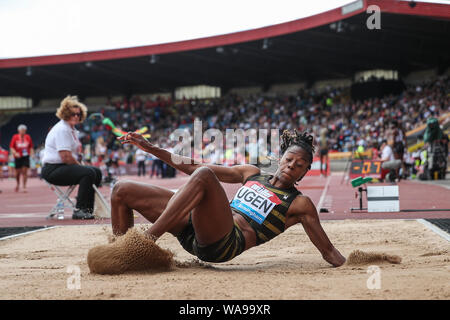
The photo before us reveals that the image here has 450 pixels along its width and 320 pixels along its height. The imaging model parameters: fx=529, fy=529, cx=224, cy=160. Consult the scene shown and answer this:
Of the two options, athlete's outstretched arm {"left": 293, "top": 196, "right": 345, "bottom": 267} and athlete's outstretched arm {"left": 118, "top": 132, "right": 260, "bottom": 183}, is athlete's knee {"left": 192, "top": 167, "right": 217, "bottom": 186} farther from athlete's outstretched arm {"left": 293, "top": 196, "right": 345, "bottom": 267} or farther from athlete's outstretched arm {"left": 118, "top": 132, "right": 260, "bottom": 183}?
athlete's outstretched arm {"left": 293, "top": 196, "right": 345, "bottom": 267}

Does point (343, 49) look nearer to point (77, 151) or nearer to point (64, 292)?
point (77, 151)

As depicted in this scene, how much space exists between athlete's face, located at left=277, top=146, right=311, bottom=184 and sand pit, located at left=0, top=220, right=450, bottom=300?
2.23 feet

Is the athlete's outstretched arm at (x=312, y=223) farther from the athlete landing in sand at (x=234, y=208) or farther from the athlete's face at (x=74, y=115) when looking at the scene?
the athlete's face at (x=74, y=115)

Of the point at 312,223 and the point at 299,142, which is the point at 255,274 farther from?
the point at 299,142

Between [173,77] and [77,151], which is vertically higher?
[173,77]

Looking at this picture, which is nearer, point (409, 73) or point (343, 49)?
point (343, 49)

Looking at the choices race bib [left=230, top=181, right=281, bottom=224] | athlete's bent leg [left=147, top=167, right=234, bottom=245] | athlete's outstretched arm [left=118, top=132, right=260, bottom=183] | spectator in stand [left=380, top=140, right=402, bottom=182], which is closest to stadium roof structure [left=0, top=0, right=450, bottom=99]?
spectator in stand [left=380, top=140, right=402, bottom=182]

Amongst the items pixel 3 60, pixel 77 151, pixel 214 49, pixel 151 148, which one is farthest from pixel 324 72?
pixel 151 148

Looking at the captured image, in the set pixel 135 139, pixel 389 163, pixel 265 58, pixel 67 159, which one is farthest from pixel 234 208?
pixel 265 58

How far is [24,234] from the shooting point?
248 inches

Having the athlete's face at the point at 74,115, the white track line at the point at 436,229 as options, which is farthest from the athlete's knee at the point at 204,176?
the athlete's face at the point at 74,115

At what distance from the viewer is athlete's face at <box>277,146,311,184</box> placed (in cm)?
390

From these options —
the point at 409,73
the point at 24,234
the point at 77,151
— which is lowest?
the point at 24,234

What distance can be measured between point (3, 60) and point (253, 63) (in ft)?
53.2
